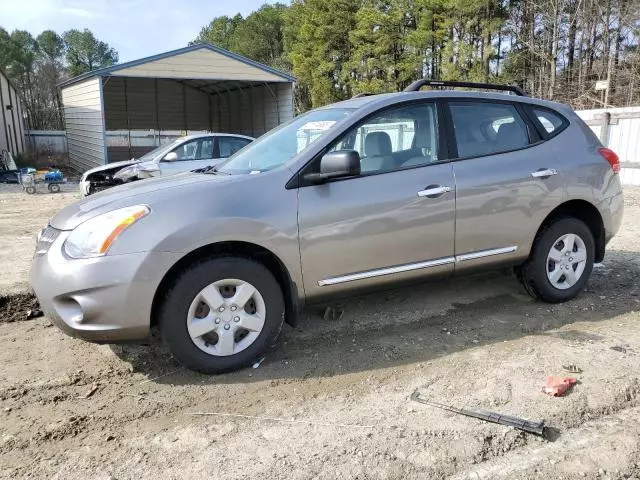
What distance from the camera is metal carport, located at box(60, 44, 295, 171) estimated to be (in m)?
19.0

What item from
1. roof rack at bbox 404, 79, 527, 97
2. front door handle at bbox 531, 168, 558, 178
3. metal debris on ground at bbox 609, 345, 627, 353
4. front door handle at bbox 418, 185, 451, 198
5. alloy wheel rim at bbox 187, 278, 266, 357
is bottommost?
metal debris on ground at bbox 609, 345, 627, 353

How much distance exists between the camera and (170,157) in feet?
36.2

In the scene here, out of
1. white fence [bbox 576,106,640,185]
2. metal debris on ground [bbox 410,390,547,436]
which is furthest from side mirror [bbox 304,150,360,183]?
white fence [bbox 576,106,640,185]

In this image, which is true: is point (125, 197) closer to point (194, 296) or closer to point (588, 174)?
point (194, 296)

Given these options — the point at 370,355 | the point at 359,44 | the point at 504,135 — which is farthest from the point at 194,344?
the point at 359,44

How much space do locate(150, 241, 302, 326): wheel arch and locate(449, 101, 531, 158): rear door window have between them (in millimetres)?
1701

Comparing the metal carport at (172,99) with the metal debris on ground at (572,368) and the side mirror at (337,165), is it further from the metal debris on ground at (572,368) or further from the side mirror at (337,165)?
the metal debris on ground at (572,368)

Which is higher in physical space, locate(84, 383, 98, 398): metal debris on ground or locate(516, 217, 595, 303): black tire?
locate(516, 217, 595, 303): black tire

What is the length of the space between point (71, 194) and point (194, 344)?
13.8 meters

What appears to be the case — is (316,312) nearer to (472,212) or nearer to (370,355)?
(370,355)

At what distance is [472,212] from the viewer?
426cm

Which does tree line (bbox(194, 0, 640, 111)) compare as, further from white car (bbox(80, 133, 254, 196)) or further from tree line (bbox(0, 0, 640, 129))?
white car (bbox(80, 133, 254, 196))

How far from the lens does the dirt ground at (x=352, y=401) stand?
268cm

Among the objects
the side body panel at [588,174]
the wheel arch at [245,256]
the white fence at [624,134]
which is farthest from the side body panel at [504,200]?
the white fence at [624,134]
